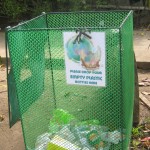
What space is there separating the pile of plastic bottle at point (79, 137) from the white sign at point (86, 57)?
45 centimetres

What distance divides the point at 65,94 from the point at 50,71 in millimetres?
232

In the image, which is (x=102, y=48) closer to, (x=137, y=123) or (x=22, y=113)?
(x=22, y=113)

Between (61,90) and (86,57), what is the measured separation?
62cm

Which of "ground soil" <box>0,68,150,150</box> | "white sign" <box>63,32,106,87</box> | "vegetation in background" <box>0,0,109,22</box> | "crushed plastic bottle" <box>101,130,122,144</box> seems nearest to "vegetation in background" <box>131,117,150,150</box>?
"ground soil" <box>0,68,150,150</box>

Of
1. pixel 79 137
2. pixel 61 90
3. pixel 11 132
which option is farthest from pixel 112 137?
pixel 11 132

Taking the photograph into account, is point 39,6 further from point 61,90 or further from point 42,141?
point 42,141

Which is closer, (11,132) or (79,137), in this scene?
(79,137)

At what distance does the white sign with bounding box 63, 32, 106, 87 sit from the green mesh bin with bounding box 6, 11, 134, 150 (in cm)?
5

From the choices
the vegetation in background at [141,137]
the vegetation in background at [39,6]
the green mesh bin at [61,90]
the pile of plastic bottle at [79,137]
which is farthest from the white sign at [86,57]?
the vegetation in background at [39,6]

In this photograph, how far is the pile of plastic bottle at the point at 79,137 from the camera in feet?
9.04

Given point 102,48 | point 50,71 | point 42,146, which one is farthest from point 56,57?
point 42,146

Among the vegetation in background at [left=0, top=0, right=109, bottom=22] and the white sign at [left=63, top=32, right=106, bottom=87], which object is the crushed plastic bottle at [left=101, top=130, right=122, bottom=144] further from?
the vegetation in background at [left=0, top=0, right=109, bottom=22]

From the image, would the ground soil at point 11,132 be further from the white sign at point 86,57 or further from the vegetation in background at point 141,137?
the white sign at point 86,57

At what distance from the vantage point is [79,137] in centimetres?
280
